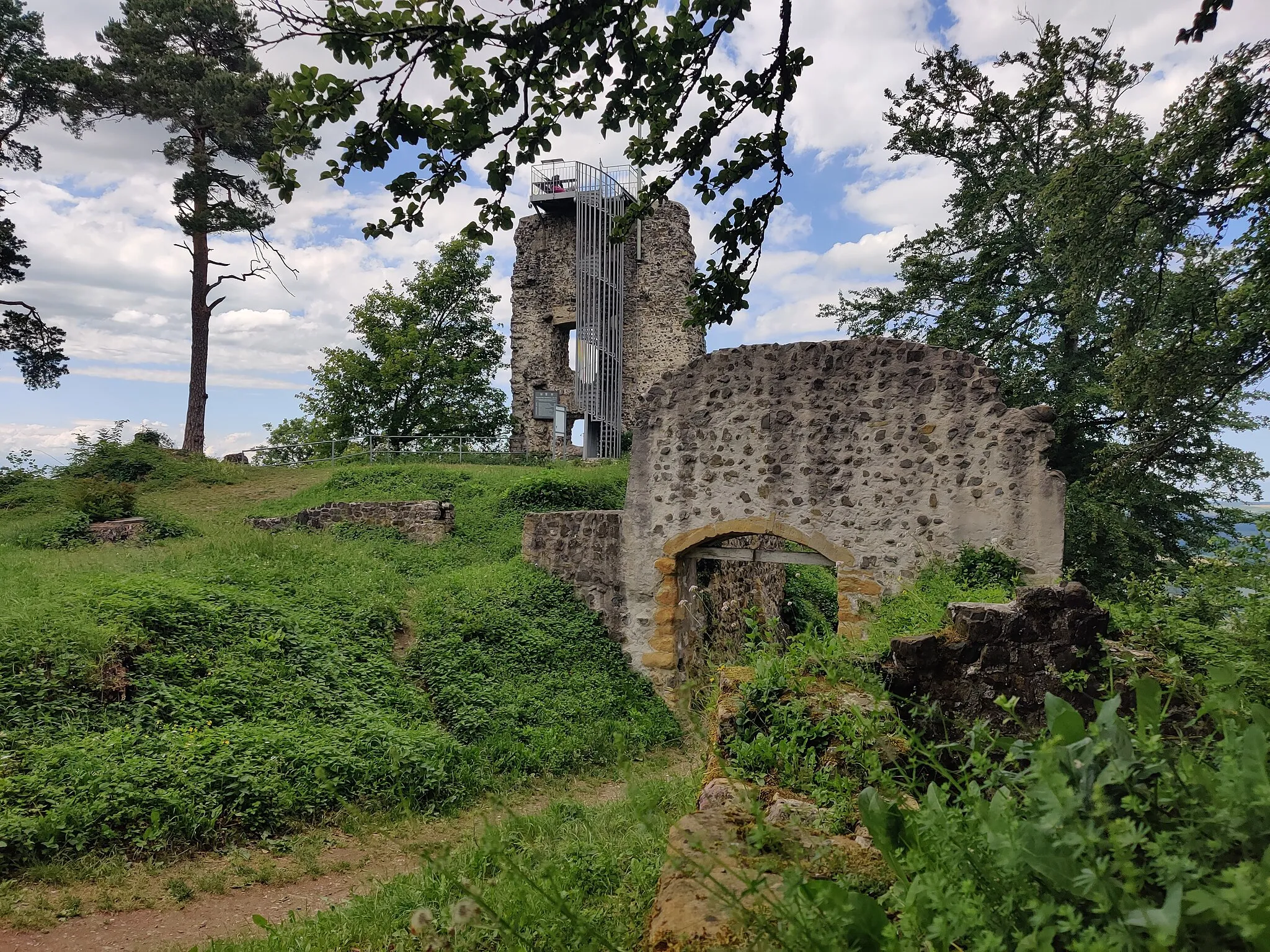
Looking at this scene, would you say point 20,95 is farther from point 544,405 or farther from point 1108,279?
point 1108,279

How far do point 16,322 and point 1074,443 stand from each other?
80.9 ft

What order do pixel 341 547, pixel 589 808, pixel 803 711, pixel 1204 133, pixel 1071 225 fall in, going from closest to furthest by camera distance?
pixel 803 711
pixel 589 808
pixel 1204 133
pixel 1071 225
pixel 341 547

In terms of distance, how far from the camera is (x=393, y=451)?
74.4 feet

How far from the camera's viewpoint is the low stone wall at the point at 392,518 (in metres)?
13.8

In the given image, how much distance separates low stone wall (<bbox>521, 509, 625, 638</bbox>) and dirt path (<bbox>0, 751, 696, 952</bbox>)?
386 centimetres

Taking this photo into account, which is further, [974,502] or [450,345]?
[450,345]

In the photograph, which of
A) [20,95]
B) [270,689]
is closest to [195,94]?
[20,95]

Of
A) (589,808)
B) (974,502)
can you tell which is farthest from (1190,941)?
(974,502)

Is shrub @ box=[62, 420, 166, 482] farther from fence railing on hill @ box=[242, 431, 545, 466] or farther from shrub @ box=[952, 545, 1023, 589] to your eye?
shrub @ box=[952, 545, 1023, 589]

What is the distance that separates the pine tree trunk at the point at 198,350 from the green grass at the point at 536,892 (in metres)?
20.9

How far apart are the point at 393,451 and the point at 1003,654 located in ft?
68.7

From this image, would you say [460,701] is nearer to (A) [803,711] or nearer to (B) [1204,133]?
(A) [803,711]

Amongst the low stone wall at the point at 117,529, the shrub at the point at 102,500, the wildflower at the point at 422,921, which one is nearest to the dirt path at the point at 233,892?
the wildflower at the point at 422,921

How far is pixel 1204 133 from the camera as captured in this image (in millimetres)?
8312
